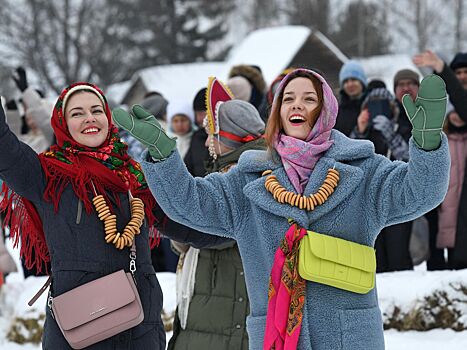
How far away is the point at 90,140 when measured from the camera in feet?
12.2

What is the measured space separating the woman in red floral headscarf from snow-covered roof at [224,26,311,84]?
62.0ft

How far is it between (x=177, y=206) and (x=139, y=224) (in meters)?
0.76

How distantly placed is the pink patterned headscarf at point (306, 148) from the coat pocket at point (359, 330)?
0.47 m

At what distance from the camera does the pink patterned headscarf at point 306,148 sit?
120 inches

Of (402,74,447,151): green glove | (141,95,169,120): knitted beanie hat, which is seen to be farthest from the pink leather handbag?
(141,95,169,120): knitted beanie hat

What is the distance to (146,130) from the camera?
2.82m

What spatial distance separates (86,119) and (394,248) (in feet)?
11.6

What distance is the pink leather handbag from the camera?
3457mm

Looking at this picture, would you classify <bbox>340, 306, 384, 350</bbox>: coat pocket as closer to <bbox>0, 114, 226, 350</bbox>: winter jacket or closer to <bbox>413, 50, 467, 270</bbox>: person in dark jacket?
<bbox>0, 114, 226, 350</bbox>: winter jacket

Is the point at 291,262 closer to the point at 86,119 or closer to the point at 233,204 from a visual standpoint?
the point at 233,204

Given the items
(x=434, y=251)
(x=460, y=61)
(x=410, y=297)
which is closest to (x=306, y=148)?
(x=410, y=297)

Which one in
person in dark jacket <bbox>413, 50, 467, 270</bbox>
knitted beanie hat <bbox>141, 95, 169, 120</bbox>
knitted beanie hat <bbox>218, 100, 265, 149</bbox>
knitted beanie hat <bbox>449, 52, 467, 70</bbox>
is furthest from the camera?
knitted beanie hat <bbox>141, 95, 169, 120</bbox>

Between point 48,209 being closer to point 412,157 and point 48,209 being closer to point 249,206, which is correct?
point 249,206

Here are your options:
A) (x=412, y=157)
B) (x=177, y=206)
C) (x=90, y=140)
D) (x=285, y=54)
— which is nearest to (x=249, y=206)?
(x=177, y=206)
